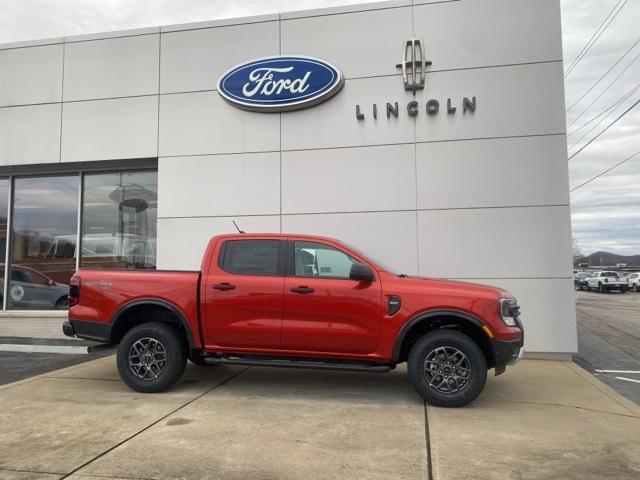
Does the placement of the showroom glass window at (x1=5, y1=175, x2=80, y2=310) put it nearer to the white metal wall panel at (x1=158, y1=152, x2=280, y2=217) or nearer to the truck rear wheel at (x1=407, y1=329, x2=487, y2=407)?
the white metal wall panel at (x1=158, y1=152, x2=280, y2=217)

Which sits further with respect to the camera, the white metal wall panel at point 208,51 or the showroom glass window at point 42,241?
the showroom glass window at point 42,241

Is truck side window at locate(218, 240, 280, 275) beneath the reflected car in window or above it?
above

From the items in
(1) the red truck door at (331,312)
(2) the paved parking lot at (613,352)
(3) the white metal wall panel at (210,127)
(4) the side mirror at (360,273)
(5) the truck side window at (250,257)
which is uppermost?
(3) the white metal wall panel at (210,127)

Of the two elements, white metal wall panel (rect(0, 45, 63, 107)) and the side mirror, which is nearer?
the side mirror

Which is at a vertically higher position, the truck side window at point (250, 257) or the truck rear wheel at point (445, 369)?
the truck side window at point (250, 257)

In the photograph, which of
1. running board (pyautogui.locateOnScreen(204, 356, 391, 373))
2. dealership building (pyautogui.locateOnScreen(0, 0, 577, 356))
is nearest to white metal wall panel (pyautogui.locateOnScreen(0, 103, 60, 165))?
dealership building (pyautogui.locateOnScreen(0, 0, 577, 356))

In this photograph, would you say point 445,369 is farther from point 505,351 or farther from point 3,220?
point 3,220

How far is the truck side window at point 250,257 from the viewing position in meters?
6.31

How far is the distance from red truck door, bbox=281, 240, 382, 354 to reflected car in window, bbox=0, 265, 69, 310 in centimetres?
765

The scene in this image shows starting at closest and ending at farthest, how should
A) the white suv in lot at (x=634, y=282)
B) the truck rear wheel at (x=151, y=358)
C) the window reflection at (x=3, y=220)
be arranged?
1. the truck rear wheel at (x=151, y=358)
2. the window reflection at (x=3, y=220)
3. the white suv in lot at (x=634, y=282)

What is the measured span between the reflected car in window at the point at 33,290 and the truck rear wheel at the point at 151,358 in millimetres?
6072

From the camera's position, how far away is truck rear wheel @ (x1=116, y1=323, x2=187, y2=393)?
6.28 meters

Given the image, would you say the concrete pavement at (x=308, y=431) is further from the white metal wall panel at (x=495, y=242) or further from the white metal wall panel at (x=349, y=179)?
the white metal wall panel at (x=349, y=179)

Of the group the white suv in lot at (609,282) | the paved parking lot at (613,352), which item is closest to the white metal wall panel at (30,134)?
the paved parking lot at (613,352)
